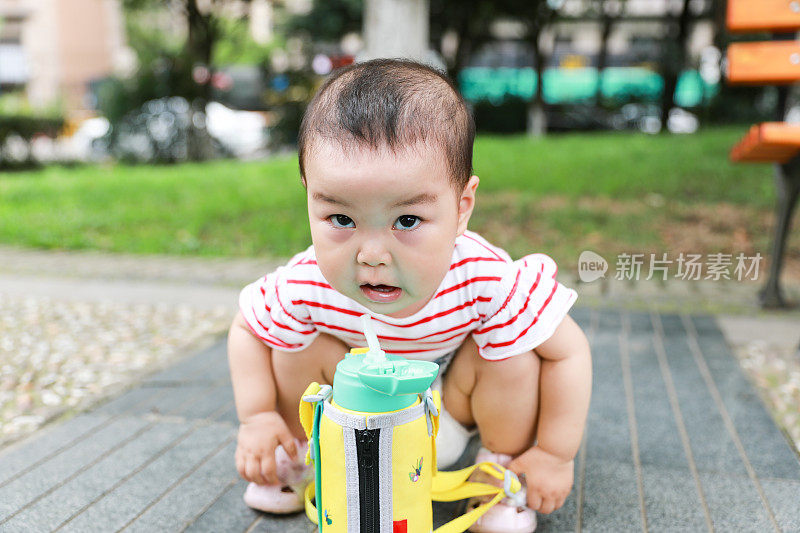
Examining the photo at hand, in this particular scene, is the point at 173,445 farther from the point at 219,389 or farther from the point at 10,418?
the point at 10,418

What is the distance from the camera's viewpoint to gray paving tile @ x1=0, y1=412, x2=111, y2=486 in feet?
6.36

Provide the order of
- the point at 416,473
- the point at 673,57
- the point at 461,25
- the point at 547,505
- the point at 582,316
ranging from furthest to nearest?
the point at 461,25
the point at 673,57
the point at 582,316
the point at 547,505
the point at 416,473

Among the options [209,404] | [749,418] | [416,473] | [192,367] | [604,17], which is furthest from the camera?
[604,17]

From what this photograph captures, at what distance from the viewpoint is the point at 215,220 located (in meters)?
5.65

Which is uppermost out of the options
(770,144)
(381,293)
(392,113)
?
(392,113)

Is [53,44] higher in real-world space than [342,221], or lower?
higher

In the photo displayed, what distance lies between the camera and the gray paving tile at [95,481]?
66.1 inches

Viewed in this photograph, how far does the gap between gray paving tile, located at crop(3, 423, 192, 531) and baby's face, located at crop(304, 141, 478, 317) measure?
3.18 feet

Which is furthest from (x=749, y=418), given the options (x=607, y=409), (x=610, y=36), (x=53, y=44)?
(x=53, y=44)

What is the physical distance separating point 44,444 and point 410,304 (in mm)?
1344

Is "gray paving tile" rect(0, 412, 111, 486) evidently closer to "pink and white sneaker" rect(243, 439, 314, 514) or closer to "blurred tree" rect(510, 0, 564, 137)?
"pink and white sneaker" rect(243, 439, 314, 514)

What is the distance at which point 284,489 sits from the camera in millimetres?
1716

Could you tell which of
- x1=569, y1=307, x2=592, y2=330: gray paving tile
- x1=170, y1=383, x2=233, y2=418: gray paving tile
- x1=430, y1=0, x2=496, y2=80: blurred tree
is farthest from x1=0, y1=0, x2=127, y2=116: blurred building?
x1=170, y1=383, x2=233, y2=418: gray paving tile

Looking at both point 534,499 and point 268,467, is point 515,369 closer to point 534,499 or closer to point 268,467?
point 534,499
